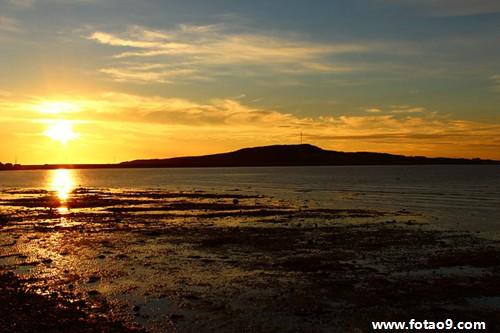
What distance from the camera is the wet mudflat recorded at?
632 inches

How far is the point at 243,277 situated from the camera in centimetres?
2169

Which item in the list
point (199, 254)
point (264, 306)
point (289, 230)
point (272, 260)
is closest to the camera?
point (264, 306)

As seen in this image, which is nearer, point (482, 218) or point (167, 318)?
point (167, 318)

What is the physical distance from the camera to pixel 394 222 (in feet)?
137

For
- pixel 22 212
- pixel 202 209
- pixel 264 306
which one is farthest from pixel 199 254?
pixel 22 212

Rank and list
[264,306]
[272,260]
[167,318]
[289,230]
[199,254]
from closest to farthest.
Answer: [167,318] < [264,306] < [272,260] < [199,254] < [289,230]

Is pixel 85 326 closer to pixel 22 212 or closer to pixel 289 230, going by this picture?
pixel 289 230

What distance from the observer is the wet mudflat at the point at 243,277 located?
1606cm

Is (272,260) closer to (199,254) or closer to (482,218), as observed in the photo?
(199,254)

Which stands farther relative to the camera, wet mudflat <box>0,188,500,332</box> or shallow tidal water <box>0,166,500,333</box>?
shallow tidal water <box>0,166,500,333</box>

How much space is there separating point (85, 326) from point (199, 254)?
41.3 ft

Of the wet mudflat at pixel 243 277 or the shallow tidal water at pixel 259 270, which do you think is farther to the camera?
the shallow tidal water at pixel 259 270

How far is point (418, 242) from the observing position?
101 feet

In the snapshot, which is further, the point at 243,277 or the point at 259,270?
the point at 259,270
